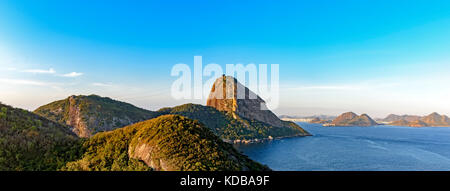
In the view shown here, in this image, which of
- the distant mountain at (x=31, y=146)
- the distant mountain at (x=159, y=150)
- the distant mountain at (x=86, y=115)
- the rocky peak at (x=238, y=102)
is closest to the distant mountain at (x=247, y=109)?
the rocky peak at (x=238, y=102)

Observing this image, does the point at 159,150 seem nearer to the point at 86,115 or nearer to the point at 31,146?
the point at 31,146

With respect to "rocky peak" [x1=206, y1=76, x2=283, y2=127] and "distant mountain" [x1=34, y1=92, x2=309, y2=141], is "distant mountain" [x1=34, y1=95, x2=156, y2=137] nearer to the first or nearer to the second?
"distant mountain" [x1=34, y1=92, x2=309, y2=141]

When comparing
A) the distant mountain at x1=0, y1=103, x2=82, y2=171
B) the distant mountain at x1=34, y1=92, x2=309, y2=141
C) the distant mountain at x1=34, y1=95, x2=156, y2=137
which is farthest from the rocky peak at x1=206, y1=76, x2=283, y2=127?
the distant mountain at x1=0, y1=103, x2=82, y2=171

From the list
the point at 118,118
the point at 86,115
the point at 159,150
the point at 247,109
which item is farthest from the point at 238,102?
the point at 159,150

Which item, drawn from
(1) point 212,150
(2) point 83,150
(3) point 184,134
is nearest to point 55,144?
(2) point 83,150

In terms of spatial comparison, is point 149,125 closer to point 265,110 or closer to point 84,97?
point 84,97

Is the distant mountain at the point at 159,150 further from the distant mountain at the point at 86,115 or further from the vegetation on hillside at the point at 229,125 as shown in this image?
the vegetation on hillside at the point at 229,125
